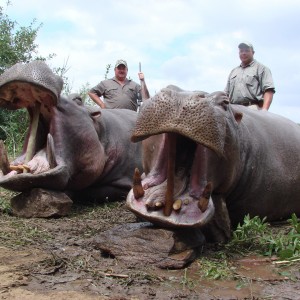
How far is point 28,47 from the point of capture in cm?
1180

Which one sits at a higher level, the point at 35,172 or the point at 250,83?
the point at 250,83

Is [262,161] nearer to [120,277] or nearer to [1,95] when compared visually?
[120,277]

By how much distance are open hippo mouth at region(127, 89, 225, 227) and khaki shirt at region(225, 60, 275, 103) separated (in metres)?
3.21

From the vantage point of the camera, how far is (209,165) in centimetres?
271

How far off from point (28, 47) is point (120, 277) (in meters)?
10.2

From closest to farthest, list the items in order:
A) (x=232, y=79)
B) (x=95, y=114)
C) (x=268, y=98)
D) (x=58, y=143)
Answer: (x=58, y=143)
(x=95, y=114)
(x=268, y=98)
(x=232, y=79)

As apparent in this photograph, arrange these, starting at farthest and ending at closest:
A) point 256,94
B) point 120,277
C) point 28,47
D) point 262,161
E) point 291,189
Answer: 1. point 28,47
2. point 256,94
3. point 291,189
4. point 262,161
5. point 120,277

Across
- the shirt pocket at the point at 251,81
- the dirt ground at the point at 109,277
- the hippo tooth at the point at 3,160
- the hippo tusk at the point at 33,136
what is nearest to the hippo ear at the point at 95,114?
the hippo tusk at the point at 33,136

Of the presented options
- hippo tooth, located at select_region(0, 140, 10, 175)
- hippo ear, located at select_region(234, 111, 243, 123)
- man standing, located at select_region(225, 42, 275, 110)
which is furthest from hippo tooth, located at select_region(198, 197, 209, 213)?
man standing, located at select_region(225, 42, 275, 110)

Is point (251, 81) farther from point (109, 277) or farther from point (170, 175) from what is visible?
point (109, 277)

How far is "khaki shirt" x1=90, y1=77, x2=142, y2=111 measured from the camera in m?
7.37

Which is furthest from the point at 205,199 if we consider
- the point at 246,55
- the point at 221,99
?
the point at 246,55

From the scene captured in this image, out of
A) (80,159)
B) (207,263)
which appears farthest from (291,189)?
(80,159)

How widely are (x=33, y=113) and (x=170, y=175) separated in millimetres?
1755
